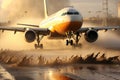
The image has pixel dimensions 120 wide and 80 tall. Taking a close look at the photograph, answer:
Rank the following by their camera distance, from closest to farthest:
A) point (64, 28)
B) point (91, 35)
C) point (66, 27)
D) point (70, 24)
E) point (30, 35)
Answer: point (70, 24) → point (66, 27) → point (64, 28) → point (30, 35) → point (91, 35)

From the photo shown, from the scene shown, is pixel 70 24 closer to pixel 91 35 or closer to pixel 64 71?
pixel 91 35

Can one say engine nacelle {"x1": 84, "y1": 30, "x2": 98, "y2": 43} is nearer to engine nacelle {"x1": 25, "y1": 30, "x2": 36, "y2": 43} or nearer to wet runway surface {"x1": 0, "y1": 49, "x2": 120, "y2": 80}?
engine nacelle {"x1": 25, "y1": 30, "x2": 36, "y2": 43}

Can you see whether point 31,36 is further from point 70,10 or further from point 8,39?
point 8,39

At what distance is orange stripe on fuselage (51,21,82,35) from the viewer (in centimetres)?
3503

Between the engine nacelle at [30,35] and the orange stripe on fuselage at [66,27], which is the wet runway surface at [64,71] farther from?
the engine nacelle at [30,35]

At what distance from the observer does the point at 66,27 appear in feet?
117

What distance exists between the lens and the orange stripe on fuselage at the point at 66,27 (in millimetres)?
35034

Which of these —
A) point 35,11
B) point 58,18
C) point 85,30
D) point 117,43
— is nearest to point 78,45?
point 85,30

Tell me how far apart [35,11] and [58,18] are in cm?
8255

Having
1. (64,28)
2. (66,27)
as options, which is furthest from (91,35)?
(66,27)

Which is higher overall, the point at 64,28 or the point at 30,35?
the point at 64,28

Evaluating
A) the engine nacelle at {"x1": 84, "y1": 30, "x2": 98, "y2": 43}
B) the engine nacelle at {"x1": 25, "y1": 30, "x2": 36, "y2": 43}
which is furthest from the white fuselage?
the engine nacelle at {"x1": 84, "y1": 30, "x2": 98, "y2": 43}

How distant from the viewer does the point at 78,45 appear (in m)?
41.2

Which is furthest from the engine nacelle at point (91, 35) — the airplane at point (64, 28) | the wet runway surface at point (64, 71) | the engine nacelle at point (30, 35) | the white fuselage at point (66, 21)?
the wet runway surface at point (64, 71)
